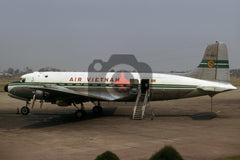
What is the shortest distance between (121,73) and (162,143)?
12.5 m

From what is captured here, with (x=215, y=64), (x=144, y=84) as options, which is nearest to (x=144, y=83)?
(x=144, y=84)

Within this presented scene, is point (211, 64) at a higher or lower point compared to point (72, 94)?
higher

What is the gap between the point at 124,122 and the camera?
22.8 metres

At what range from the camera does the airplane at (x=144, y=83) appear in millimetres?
25016

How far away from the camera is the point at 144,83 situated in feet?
85.1

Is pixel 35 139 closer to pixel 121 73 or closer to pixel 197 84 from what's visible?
pixel 121 73

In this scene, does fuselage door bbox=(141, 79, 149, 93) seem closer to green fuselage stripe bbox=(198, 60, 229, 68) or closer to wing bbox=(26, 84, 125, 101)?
wing bbox=(26, 84, 125, 101)

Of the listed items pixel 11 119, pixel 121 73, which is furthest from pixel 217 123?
pixel 11 119

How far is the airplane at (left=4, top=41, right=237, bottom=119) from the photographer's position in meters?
25.0

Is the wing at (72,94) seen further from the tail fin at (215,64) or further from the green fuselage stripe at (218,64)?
the green fuselage stripe at (218,64)

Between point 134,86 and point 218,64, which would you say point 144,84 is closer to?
point 134,86

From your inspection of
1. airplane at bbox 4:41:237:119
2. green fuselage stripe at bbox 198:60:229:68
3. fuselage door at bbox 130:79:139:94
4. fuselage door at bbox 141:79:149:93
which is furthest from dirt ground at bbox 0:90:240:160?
green fuselage stripe at bbox 198:60:229:68

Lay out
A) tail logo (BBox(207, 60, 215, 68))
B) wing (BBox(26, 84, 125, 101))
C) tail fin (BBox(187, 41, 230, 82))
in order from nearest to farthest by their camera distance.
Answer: wing (BBox(26, 84, 125, 101))
tail fin (BBox(187, 41, 230, 82))
tail logo (BBox(207, 60, 215, 68))

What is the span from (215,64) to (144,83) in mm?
7285
